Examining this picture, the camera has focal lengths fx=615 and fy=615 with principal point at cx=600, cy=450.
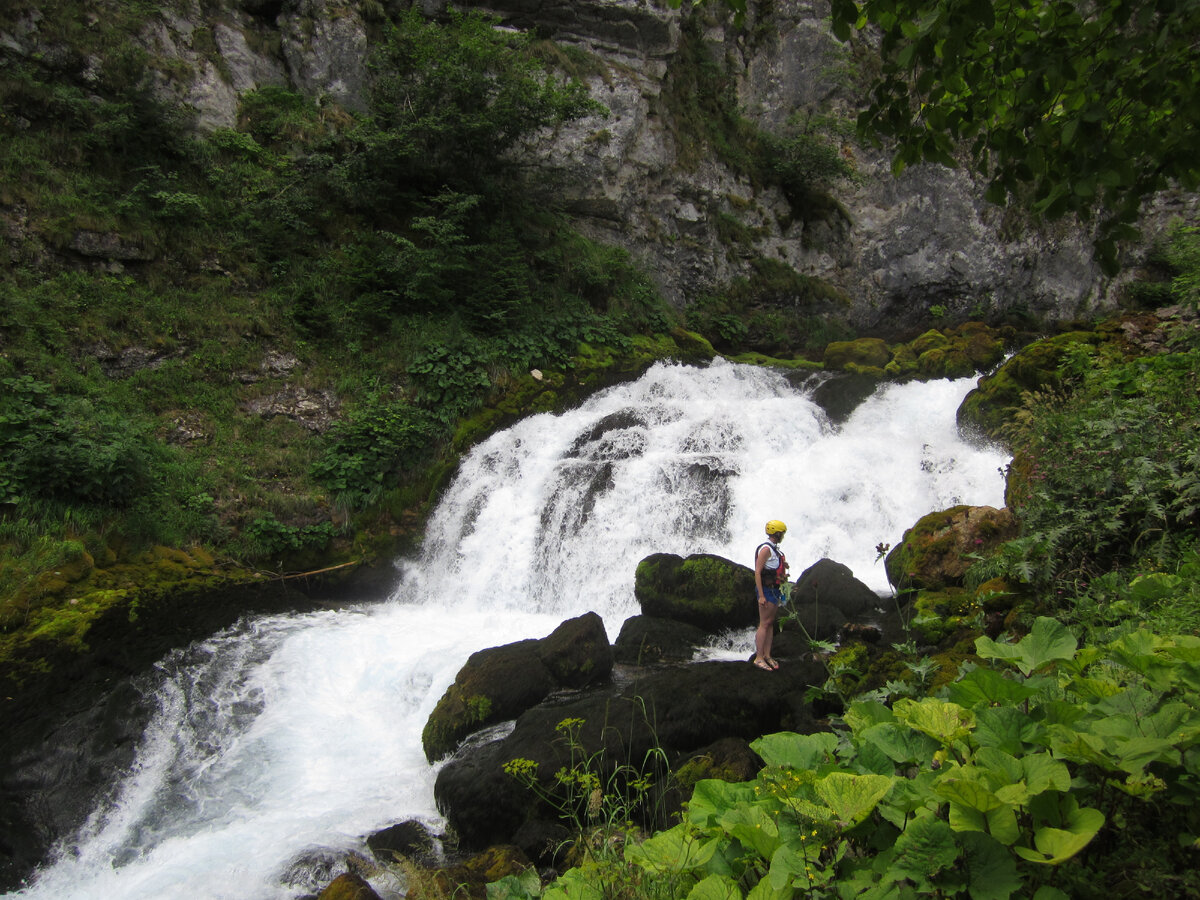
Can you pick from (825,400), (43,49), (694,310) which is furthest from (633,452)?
(43,49)

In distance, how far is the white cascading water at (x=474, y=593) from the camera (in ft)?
15.1

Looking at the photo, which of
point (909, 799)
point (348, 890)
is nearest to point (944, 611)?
point (909, 799)

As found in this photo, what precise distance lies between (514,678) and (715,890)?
4870 mm

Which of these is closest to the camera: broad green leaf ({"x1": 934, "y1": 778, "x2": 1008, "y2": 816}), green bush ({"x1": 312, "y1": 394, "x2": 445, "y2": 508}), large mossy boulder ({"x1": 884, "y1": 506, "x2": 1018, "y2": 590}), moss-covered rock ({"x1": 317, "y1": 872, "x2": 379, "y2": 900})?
broad green leaf ({"x1": 934, "y1": 778, "x2": 1008, "y2": 816})

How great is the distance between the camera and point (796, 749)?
5.45 feet

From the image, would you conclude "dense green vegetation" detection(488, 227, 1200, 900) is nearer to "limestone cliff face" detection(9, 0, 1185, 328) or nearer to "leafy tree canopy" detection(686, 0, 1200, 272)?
"leafy tree canopy" detection(686, 0, 1200, 272)

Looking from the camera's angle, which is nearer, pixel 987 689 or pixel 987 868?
pixel 987 868

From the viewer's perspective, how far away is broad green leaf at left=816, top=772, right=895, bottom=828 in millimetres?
1288

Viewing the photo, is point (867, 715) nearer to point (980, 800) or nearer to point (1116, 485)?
point (980, 800)

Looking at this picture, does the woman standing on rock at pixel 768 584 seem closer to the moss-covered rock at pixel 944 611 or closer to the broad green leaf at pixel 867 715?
the moss-covered rock at pixel 944 611

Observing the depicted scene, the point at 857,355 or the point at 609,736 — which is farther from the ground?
the point at 857,355

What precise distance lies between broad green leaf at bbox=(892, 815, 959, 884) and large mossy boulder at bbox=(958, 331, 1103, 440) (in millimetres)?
10497

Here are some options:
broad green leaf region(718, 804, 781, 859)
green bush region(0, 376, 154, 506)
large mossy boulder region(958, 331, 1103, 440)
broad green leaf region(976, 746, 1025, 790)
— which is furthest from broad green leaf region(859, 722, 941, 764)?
large mossy boulder region(958, 331, 1103, 440)

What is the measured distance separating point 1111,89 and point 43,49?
16.9 meters
